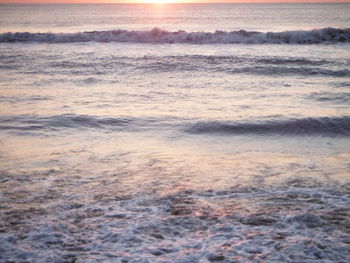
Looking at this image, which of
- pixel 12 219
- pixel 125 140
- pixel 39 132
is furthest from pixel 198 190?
pixel 39 132

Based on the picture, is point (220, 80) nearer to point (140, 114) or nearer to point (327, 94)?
point (327, 94)

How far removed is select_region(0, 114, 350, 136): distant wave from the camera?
7180 mm

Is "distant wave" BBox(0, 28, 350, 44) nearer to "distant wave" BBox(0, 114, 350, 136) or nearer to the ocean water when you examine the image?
the ocean water

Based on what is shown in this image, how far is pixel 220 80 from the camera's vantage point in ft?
40.9

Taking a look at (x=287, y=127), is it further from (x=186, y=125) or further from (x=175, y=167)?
(x=175, y=167)

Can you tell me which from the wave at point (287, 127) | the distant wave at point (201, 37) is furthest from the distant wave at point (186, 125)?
the distant wave at point (201, 37)

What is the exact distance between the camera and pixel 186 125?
7.52 meters

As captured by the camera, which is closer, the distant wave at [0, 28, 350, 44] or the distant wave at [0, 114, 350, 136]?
the distant wave at [0, 114, 350, 136]

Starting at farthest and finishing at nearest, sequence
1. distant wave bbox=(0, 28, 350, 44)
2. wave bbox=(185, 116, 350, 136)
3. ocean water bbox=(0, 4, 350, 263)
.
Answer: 1. distant wave bbox=(0, 28, 350, 44)
2. wave bbox=(185, 116, 350, 136)
3. ocean water bbox=(0, 4, 350, 263)

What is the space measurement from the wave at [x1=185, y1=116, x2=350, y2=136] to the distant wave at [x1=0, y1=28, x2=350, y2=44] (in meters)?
16.6

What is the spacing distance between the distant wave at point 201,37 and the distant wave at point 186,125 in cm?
1666

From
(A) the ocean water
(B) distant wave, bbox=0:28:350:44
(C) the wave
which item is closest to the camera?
(A) the ocean water

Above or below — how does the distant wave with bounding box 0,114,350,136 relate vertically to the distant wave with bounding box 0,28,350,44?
below

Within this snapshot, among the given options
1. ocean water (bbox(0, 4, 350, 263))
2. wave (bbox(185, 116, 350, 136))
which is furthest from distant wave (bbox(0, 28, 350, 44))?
wave (bbox(185, 116, 350, 136))
